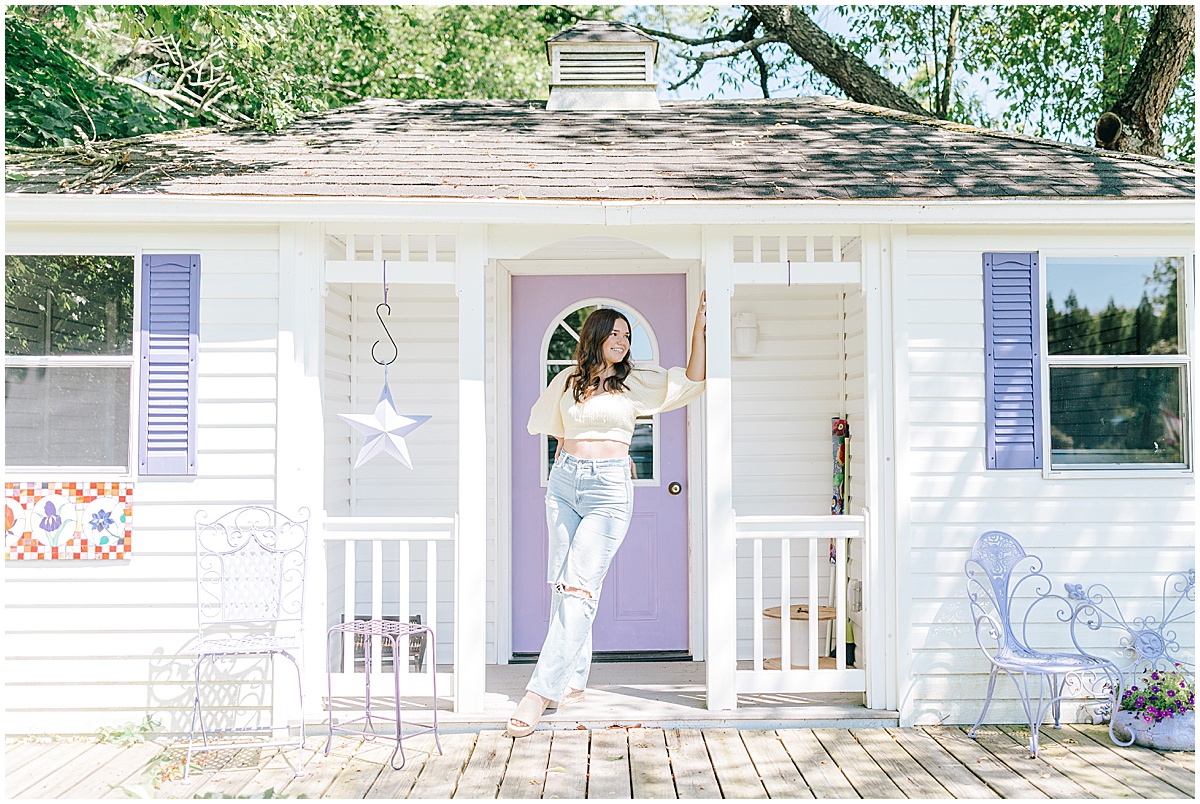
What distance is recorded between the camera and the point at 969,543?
4707 millimetres

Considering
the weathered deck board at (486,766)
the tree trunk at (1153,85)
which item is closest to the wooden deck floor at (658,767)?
the weathered deck board at (486,766)

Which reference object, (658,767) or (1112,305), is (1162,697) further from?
(658,767)

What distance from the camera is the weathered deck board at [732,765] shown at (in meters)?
3.79

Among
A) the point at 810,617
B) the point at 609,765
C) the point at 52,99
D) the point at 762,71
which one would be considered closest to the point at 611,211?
the point at 810,617

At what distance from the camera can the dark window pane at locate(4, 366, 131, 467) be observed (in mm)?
4602

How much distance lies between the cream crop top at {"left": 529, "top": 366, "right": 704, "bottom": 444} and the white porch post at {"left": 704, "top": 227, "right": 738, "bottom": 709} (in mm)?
139

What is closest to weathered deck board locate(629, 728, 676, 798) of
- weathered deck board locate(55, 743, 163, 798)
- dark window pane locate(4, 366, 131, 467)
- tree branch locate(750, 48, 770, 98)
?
weathered deck board locate(55, 743, 163, 798)

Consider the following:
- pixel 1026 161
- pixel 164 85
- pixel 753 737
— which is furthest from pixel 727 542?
pixel 164 85

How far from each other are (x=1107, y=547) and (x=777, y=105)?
3.49 m

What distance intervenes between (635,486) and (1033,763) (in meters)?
2.65

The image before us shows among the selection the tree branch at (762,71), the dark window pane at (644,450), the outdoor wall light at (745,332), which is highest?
the tree branch at (762,71)

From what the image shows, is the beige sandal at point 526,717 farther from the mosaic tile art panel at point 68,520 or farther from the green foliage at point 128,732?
the mosaic tile art panel at point 68,520

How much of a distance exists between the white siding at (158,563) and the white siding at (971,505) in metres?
3.05

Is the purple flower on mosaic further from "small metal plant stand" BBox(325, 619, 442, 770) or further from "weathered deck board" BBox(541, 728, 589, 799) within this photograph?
"weathered deck board" BBox(541, 728, 589, 799)
